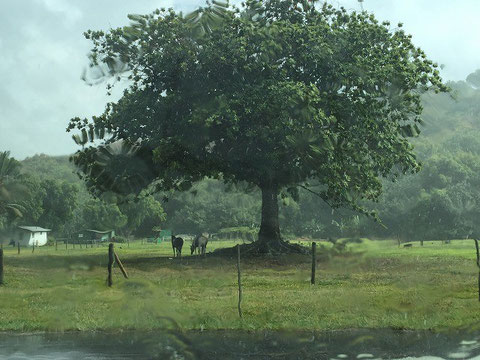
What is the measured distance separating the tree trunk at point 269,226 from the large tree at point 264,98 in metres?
0.15

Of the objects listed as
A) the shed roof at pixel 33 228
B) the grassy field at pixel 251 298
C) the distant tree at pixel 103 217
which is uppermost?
the distant tree at pixel 103 217

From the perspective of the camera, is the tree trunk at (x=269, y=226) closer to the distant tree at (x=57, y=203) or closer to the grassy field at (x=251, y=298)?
the grassy field at (x=251, y=298)

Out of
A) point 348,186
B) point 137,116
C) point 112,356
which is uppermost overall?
point 137,116

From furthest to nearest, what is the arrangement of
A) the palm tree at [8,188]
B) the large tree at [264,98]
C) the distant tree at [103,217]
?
the distant tree at [103,217] → the palm tree at [8,188] → the large tree at [264,98]

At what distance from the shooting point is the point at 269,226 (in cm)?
4369

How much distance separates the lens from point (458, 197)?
10625 centimetres

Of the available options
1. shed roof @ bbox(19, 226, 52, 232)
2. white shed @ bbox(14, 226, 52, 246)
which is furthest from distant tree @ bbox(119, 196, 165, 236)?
white shed @ bbox(14, 226, 52, 246)

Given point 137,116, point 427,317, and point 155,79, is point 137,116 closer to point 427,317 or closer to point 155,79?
point 155,79

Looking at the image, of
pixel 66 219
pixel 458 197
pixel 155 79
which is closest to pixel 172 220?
pixel 66 219

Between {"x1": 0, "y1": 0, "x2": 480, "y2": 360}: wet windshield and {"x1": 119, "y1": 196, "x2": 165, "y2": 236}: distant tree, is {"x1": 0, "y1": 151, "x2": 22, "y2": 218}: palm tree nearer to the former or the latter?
{"x1": 119, "y1": 196, "x2": 165, "y2": 236}: distant tree

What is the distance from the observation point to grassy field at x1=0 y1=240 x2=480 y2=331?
17.2 meters

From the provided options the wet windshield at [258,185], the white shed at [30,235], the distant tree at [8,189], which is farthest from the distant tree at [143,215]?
the wet windshield at [258,185]

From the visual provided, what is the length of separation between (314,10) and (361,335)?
3166cm

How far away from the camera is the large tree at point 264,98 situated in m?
36.4
